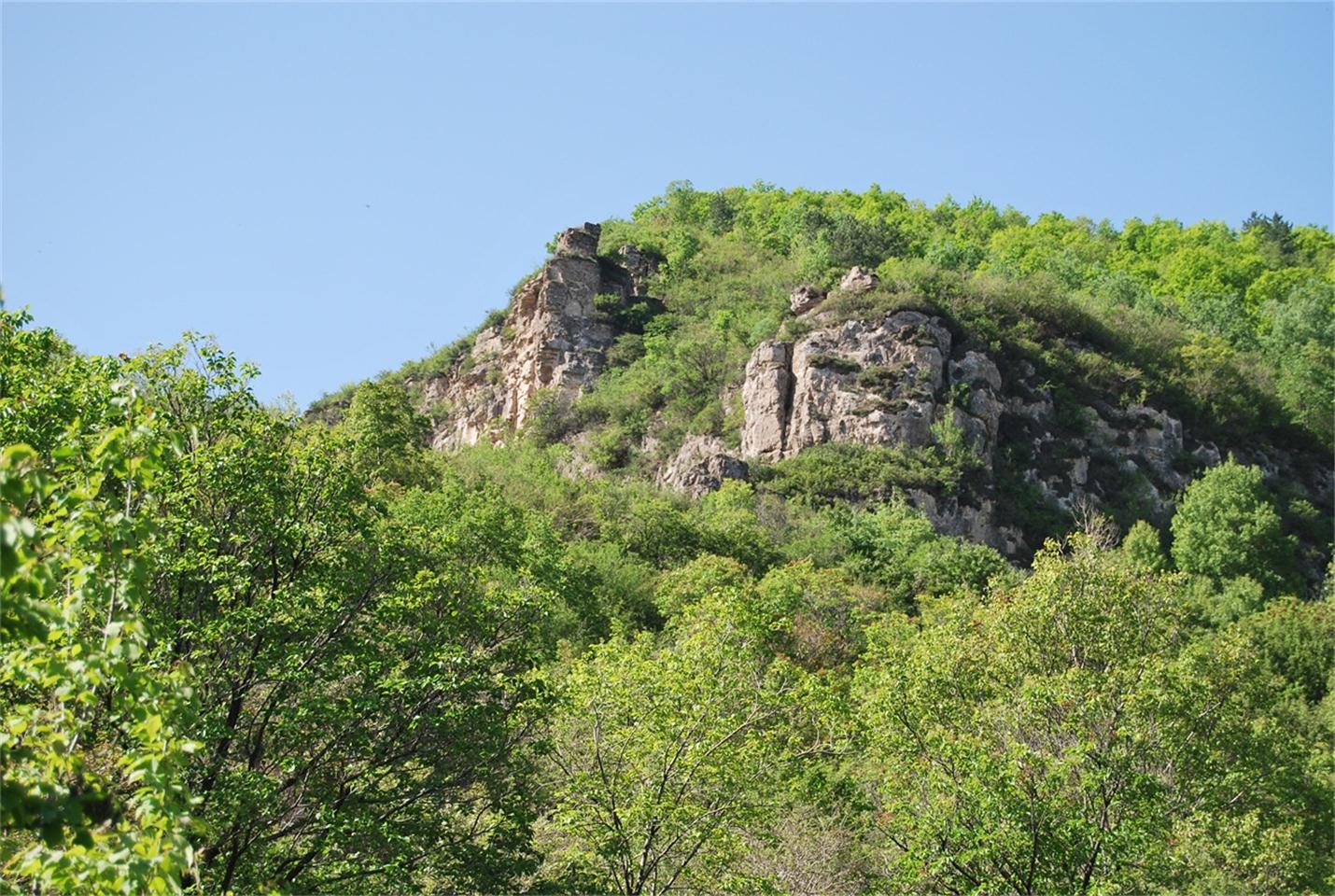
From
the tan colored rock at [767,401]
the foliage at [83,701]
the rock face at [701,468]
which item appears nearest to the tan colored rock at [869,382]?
the tan colored rock at [767,401]

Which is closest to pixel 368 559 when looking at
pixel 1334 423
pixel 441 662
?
pixel 441 662

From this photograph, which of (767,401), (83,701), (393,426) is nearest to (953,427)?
(767,401)

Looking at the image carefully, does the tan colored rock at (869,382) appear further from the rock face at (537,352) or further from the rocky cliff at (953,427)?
the rock face at (537,352)

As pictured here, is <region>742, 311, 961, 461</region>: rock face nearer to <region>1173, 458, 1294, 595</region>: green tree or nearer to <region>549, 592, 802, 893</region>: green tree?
<region>1173, 458, 1294, 595</region>: green tree

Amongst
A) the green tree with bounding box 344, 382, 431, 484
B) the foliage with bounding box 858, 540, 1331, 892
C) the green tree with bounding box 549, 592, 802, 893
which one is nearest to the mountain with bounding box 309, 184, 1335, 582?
the green tree with bounding box 344, 382, 431, 484

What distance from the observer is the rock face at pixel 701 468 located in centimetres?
6006

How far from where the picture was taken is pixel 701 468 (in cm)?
6144

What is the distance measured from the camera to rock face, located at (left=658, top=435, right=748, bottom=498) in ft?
197

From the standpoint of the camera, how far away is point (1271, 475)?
225 ft

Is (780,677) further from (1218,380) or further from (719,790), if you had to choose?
(1218,380)

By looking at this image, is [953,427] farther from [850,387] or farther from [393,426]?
[393,426]

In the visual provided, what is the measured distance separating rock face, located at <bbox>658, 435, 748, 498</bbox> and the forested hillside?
266 mm

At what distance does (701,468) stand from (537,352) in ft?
71.9

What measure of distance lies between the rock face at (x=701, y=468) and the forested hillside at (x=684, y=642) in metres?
0.27
